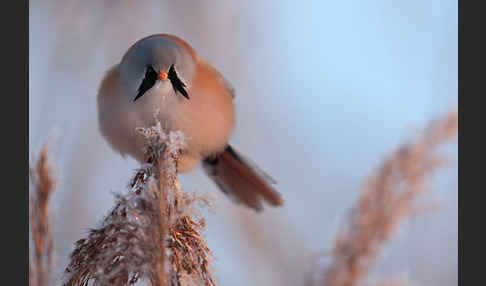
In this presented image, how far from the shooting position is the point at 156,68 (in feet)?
5.01

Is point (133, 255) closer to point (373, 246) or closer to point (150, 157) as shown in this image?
point (150, 157)

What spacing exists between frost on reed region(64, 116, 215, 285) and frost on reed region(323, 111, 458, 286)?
14.7 inches

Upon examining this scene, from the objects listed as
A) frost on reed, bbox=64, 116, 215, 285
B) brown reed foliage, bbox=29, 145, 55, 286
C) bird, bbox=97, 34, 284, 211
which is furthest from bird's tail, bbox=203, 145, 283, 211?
frost on reed, bbox=64, 116, 215, 285

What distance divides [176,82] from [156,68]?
117 mm

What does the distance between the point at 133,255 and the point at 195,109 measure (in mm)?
962

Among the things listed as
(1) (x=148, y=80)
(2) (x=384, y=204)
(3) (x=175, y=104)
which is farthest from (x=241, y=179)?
(2) (x=384, y=204)

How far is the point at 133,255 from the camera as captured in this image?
91 centimetres

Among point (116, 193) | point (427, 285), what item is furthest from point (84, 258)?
point (427, 285)

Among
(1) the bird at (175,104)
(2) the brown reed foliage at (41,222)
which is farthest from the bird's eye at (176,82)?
(2) the brown reed foliage at (41,222)

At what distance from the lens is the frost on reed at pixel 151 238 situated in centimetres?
88

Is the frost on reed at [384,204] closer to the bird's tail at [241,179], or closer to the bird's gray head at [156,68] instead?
the bird's gray head at [156,68]

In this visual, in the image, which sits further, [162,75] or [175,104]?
[175,104]

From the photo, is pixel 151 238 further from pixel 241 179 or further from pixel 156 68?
pixel 241 179

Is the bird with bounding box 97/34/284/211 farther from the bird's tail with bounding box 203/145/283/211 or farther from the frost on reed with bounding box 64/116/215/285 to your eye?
the frost on reed with bounding box 64/116/215/285
